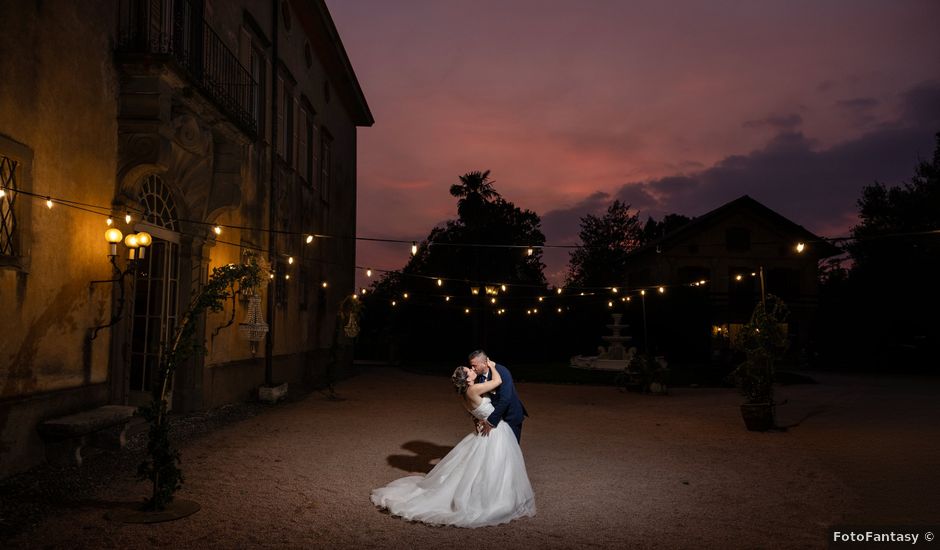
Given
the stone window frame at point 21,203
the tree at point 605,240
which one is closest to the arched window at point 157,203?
the stone window frame at point 21,203

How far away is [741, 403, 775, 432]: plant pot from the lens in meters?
11.5

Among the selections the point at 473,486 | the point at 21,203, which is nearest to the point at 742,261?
the point at 473,486

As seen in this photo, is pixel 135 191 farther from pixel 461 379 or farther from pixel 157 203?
pixel 461 379

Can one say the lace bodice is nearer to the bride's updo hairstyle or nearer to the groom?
the groom

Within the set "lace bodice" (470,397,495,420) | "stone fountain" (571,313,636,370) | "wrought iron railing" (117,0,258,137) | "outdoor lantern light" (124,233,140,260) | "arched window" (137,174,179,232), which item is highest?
"wrought iron railing" (117,0,258,137)

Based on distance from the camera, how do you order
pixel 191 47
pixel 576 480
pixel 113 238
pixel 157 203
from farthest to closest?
pixel 191 47 → pixel 157 203 → pixel 113 238 → pixel 576 480

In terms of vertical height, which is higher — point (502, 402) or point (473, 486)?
point (502, 402)

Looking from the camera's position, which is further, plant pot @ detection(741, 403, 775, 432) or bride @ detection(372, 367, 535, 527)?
plant pot @ detection(741, 403, 775, 432)

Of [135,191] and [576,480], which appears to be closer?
[576,480]

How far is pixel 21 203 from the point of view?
7.14 meters

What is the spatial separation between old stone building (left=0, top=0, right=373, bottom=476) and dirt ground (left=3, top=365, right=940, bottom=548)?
1.57 meters

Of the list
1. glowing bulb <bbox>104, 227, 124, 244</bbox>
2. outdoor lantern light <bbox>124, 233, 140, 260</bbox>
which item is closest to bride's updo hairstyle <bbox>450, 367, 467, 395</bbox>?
glowing bulb <bbox>104, 227, 124, 244</bbox>

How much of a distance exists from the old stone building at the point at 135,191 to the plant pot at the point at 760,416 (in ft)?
31.2

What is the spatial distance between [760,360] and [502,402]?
6.73m
